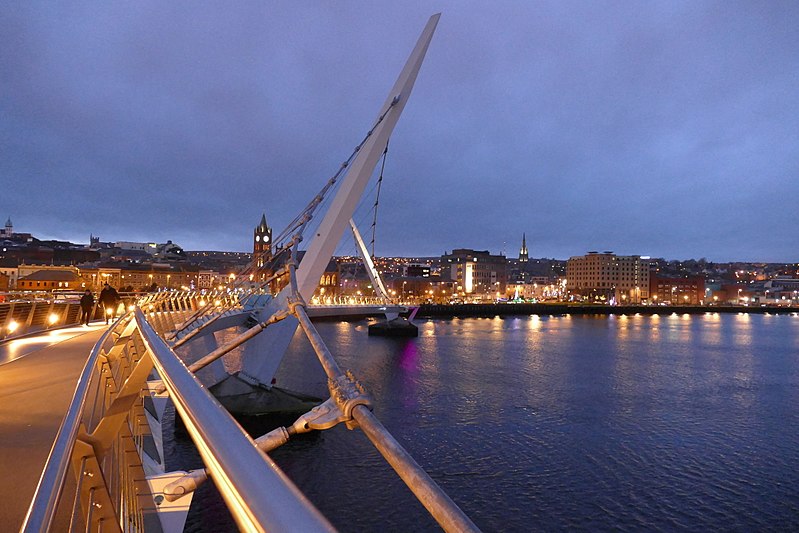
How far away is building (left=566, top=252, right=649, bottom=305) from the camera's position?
480ft

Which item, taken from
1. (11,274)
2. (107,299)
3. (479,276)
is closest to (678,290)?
(479,276)

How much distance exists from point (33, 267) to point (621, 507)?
102m

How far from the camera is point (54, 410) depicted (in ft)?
16.9

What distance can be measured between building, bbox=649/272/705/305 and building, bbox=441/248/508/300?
41163mm

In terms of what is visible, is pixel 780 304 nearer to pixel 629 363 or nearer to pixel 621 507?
pixel 629 363

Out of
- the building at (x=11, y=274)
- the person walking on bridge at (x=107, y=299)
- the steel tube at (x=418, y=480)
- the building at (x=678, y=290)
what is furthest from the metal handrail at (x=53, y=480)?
the building at (x=678, y=290)

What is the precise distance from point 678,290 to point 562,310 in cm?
5523

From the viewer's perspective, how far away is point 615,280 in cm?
14700

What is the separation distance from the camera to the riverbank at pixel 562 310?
99750mm

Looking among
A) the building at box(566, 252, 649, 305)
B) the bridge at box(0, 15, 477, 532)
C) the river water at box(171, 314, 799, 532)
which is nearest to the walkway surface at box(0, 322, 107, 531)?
the bridge at box(0, 15, 477, 532)

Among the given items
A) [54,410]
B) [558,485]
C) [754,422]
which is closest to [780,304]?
[754,422]

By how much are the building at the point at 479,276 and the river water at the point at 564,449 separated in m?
103

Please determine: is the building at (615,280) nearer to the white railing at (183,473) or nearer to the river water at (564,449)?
the river water at (564,449)

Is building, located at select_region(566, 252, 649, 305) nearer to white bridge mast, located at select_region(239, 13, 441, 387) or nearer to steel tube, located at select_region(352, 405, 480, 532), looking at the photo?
white bridge mast, located at select_region(239, 13, 441, 387)
